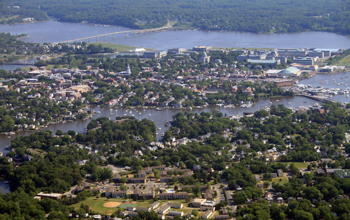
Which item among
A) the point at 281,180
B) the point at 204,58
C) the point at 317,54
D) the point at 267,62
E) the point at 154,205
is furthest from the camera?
the point at 317,54

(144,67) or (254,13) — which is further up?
(254,13)

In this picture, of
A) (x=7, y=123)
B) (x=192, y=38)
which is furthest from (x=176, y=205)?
(x=192, y=38)

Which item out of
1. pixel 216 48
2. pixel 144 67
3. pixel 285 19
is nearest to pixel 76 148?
pixel 144 67

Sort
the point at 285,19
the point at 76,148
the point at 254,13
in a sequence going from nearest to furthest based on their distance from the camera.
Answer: the point at 76,148
the point at 285,19
the point at 254,13

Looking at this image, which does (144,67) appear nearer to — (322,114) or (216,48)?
(216,48)

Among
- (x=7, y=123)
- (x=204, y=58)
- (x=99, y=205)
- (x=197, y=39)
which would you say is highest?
(x=197, y=39)

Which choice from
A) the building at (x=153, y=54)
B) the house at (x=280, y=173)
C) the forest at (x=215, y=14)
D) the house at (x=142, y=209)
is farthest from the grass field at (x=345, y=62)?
the house at (x=142, y=209)

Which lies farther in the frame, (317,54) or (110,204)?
(317,54)

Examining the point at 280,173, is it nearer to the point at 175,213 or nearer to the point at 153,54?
the point at 175,213
